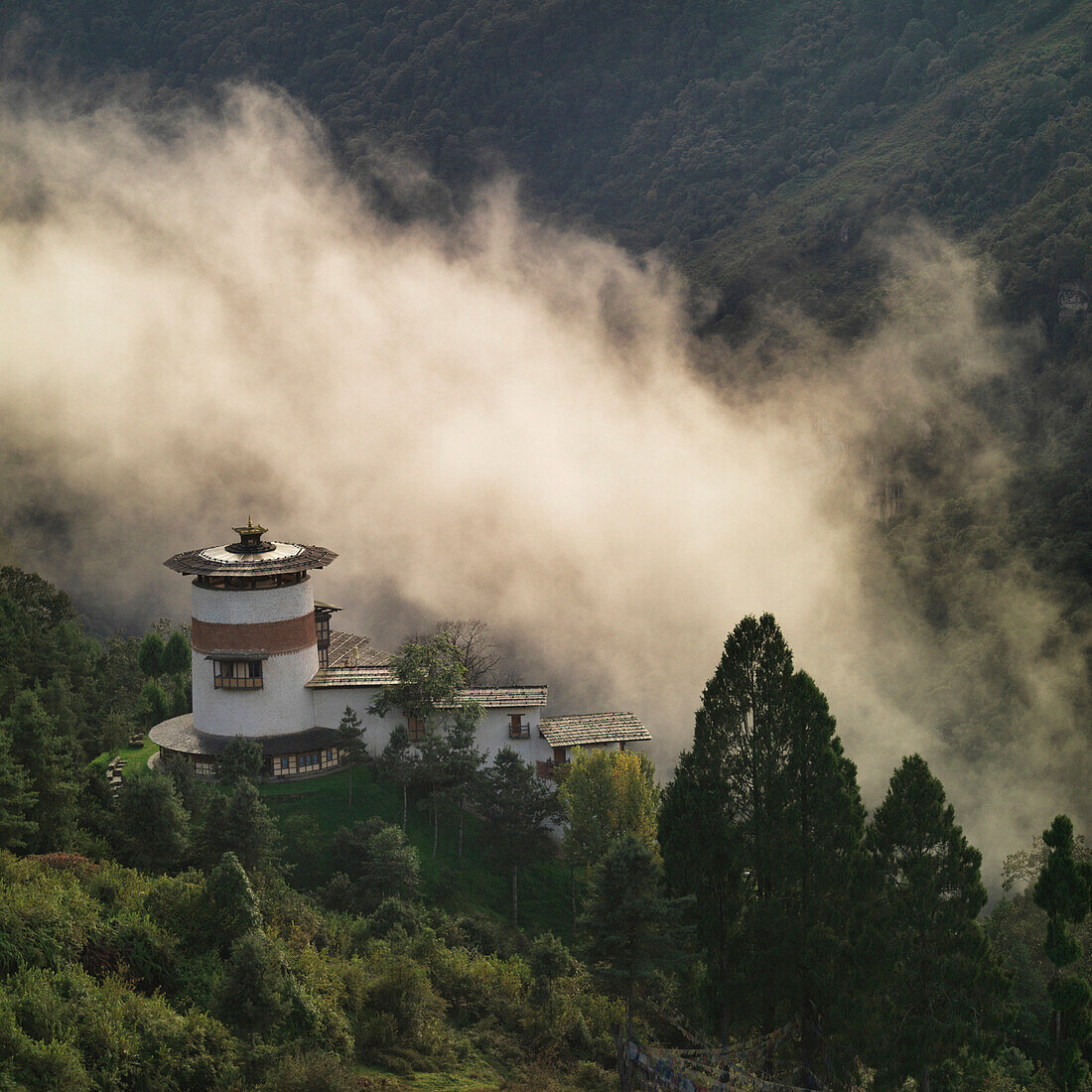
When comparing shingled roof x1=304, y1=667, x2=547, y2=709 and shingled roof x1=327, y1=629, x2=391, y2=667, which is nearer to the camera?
shingled roof x1=304, y1=667, x2=547, y2=709

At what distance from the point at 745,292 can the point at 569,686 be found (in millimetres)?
70004

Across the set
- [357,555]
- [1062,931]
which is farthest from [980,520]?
[1062,931]

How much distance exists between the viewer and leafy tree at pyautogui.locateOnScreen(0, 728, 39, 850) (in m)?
39.9

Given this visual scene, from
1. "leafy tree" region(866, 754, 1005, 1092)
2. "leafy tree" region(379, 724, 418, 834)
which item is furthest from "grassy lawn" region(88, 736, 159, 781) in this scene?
"leafy tree" region(866, 754, 1005, 1092)

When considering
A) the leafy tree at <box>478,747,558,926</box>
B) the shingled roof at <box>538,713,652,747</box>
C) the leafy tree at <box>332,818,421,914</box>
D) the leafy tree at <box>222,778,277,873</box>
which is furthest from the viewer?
the shingled roof at <box>538,713,652,747</box>

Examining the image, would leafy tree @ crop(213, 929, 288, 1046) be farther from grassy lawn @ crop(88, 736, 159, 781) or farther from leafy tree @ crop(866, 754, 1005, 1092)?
grassy lawn @ crop(88, 736, 159, 781)

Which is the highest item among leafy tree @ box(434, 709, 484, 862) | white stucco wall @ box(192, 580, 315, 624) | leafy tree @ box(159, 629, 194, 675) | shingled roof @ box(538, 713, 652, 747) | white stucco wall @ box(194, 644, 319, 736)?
leafy tree @ box(159, 629, 194, 675)

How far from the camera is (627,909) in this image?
32188mm

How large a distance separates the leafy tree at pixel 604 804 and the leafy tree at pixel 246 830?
13.4m

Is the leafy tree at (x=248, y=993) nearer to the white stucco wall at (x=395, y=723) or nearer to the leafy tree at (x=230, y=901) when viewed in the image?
the leafy tree at (x=230, y=901)

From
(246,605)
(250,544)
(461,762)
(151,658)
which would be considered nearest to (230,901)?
(461,762)

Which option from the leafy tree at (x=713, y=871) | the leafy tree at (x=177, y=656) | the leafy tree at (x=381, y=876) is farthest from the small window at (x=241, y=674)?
the leafy tree at (x=713, y=871)

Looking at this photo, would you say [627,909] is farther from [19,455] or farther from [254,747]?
[19,455]

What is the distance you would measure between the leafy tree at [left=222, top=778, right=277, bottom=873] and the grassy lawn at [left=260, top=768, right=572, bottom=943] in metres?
8.22
